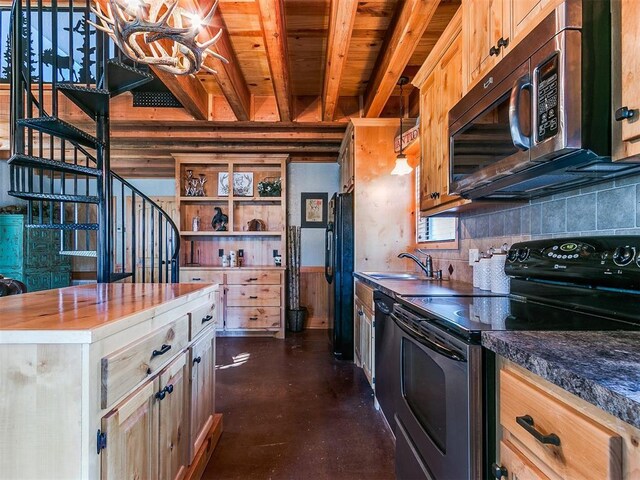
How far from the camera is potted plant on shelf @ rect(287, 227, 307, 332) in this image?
4.80m

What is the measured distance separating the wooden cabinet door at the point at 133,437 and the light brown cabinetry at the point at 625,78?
156 cm

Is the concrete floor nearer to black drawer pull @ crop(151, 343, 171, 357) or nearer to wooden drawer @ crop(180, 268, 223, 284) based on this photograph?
black drawer pull @ crop(151, 343, 171, 357)

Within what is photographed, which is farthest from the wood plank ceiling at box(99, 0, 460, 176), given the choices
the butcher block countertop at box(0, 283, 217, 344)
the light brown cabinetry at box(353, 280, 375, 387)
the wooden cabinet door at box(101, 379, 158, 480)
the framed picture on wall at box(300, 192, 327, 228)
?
the wooden cabinet door at box(101, 379, 158, 480)

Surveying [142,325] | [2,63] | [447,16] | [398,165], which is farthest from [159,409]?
[2,63]

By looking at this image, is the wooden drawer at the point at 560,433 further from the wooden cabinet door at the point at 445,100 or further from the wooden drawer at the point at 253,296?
the wooden drawer at the point at 253,296

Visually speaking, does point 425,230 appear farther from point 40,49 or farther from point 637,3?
point 40,49

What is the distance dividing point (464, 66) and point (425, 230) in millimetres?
1803

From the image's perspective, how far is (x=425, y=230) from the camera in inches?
131

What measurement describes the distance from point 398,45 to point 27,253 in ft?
17.9

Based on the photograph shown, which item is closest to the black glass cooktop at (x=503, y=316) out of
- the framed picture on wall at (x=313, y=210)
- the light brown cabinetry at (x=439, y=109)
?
the light brown cabinetry at (x=439, y=109)

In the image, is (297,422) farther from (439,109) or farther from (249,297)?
(249,297)

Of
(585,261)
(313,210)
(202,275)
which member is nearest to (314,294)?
(313,210)

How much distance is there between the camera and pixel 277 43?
2.28 metres

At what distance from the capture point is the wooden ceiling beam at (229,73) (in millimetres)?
2482
